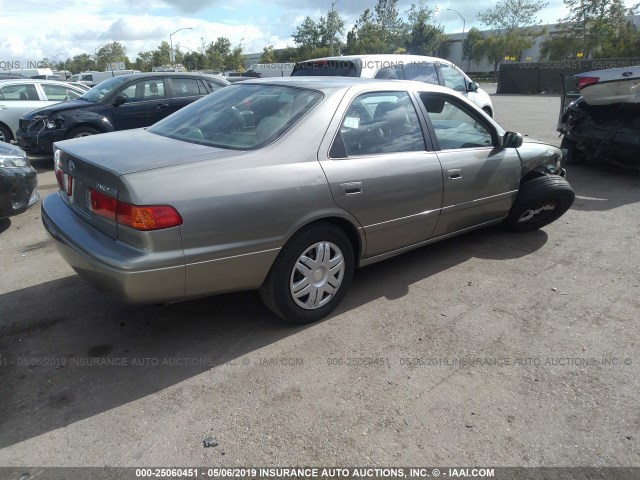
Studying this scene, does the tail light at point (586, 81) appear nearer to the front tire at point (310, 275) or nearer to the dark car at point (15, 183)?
the front tire at point (310, 275)

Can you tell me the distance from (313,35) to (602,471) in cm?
7239

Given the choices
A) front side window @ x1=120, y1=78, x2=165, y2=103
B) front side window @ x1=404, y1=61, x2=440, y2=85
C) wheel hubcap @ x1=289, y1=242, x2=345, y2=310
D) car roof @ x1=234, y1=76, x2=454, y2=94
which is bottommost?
wheel hubcap @ x1=289, y1=242, x2=345, y2=310

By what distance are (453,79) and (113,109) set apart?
6142mm

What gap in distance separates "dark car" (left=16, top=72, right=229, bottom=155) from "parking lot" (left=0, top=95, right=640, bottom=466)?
464 cm

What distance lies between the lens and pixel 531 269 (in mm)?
4223

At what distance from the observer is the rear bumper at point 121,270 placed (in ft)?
8.12

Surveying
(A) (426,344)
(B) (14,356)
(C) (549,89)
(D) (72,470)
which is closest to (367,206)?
(A) (426,344)

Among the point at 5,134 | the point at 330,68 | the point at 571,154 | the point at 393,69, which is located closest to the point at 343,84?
the point at 393,69

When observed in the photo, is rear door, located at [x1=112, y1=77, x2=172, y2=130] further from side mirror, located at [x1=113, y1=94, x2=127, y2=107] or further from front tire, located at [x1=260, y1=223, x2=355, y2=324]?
front tire, located at [x1=260, y1=223, x2=355, y2=324]

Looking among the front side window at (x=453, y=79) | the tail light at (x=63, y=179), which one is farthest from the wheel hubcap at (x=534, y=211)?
the front side window at (x=453, y=79)

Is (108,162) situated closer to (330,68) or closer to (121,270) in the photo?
(121,270)

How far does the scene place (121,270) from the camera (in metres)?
2.47

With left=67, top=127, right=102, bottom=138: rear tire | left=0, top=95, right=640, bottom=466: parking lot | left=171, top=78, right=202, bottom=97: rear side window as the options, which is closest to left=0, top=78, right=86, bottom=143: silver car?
left=67, top=127, right=102, bottom=138: rear tire

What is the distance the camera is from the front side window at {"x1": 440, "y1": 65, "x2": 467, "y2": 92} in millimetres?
8406
